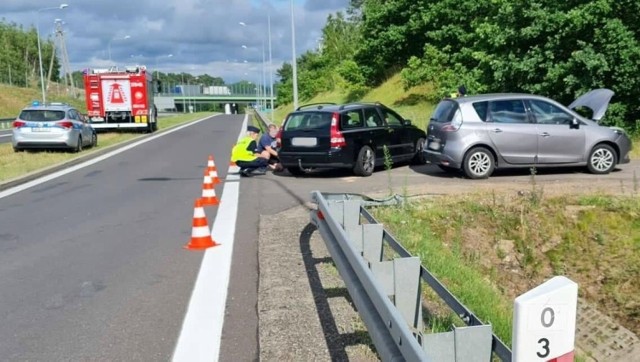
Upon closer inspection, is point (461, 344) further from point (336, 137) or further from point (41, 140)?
point (41, 140)

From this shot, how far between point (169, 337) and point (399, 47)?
97.0 ft

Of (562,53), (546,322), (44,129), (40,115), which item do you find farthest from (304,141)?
(546,322)

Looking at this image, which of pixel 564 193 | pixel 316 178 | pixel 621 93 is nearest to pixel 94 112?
pixel 316 178

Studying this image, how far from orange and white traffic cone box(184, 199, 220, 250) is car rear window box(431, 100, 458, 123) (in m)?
6.57

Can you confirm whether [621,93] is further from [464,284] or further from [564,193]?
[464,284]

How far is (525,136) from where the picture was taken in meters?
12.0

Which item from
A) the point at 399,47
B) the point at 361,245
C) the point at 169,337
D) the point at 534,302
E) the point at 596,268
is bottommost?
the point at 596,268

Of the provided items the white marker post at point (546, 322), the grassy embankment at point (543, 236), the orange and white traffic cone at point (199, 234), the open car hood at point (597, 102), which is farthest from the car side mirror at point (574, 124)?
the white marker post at point (546, 322)

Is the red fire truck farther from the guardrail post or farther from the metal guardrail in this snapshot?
the guardrail post

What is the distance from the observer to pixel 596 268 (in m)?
8.80

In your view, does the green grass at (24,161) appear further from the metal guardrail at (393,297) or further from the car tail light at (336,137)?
the metal guardrail at (393,297)

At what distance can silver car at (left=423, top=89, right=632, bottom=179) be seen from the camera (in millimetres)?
12008

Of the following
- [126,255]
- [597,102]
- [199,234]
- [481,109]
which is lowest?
[126,255]

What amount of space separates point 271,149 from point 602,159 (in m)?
7.30
